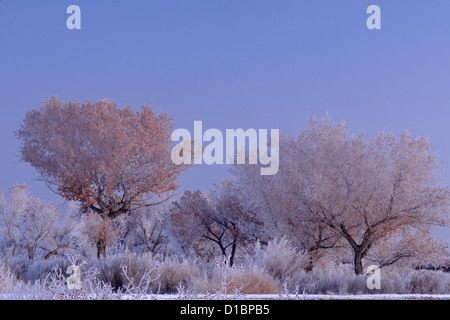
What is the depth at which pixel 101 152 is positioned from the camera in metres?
19.4

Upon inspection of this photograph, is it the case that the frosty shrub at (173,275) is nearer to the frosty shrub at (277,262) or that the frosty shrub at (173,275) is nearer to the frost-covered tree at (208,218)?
the frosty shrub at (277,262)

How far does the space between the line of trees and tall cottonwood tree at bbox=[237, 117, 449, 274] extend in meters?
0.04

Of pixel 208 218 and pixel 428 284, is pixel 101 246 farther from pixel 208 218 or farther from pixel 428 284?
pixel 428 284

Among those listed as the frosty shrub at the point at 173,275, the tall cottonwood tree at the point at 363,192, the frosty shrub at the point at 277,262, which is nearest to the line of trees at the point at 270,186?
the tall cottonwood tree at the point at 363,192

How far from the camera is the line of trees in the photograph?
1562 cm

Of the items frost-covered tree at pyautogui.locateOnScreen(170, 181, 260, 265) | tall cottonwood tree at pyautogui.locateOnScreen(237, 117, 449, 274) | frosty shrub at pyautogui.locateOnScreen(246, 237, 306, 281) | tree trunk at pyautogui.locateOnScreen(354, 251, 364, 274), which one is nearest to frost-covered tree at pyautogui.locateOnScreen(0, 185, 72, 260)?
frost-covered tree at pyautogui.locateOnScreen(170, 181, 260, 265)


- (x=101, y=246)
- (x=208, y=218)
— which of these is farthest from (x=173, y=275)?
(x=208, y=218)

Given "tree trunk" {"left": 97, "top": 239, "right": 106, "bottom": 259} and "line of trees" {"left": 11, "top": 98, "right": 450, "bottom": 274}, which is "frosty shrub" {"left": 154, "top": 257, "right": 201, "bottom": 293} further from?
"tree trunk" {"left": 97, "top": 239, "right": 106, "bottom": 259}

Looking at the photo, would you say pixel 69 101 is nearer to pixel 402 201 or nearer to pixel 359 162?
pixel 359 162

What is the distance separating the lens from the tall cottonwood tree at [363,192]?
15.5 m

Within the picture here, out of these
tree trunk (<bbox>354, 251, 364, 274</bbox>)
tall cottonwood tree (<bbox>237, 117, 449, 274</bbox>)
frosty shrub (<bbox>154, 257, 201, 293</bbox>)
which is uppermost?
tall cottonwood tree (<bbox>237, 117, 449, 274</bbox>)

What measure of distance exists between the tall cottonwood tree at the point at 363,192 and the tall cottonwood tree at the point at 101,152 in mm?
6184
